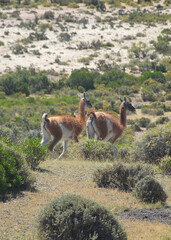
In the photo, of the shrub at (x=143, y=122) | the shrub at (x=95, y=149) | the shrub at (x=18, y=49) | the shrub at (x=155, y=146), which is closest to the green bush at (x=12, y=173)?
the shrub at (x=95, y=149)

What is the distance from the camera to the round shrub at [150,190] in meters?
7.72

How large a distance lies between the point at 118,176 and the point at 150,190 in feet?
3.20

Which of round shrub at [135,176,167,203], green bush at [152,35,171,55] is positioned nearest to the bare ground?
round shrub at [135,176,167,203]

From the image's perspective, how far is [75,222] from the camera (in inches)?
204

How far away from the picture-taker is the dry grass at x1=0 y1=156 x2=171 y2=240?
234 inches

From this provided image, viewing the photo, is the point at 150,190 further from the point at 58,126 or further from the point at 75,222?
the point at 58,126

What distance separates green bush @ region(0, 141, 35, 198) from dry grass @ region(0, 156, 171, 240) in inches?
9.4

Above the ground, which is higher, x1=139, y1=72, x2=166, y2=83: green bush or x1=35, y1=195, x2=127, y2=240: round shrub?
x1=35, y1=195, x2=127, y2=240: round shrub

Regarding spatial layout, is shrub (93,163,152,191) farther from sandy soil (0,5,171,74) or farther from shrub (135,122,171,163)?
sandy soil (0,5,171,74)

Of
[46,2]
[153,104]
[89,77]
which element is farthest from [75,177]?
[46,2]

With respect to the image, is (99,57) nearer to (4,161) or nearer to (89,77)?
(89,77)

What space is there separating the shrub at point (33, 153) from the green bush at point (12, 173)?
128 centimetres

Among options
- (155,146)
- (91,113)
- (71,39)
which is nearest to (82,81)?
(71,39)

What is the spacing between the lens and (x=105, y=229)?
A: 5.30 metres
